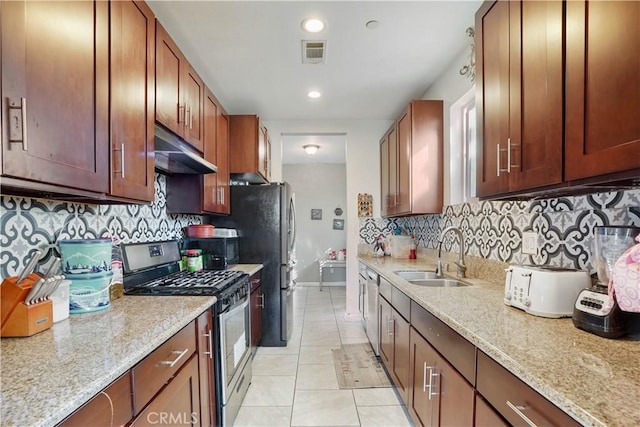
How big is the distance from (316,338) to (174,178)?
85.3 inches

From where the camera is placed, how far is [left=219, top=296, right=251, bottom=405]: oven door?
67.9 inches

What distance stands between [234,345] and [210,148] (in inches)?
61.9

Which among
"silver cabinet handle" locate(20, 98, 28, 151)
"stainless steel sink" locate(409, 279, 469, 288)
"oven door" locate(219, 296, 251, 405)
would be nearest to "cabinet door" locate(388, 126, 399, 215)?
"stainless steel sink" locate(409, 279, 469, 288)

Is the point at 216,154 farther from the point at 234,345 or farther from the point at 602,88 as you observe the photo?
the point at 602,88

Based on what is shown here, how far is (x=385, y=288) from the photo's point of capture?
242 cm

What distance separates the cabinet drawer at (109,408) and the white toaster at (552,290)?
4.70 feet

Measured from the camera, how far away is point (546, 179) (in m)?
1.08

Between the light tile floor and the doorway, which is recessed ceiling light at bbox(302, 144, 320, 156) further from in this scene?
the light tile floor

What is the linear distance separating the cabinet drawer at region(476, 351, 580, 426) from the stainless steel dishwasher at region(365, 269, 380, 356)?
65.8 inches

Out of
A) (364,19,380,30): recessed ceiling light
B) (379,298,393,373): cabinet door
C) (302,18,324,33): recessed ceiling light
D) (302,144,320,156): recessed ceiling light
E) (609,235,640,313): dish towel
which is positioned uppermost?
(302,18,324,33): recessed ceiling light

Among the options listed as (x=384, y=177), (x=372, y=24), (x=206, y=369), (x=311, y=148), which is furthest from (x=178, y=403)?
(x=311, y=148)

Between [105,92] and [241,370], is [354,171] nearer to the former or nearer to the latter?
[241,370]

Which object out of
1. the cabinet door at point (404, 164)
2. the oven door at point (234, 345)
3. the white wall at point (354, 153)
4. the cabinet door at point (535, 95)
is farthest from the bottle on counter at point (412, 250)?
the cabinet door at point (535, 95)

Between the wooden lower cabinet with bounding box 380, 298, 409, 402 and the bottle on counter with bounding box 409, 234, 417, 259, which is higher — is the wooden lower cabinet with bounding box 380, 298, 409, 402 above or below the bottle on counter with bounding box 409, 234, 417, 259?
below
